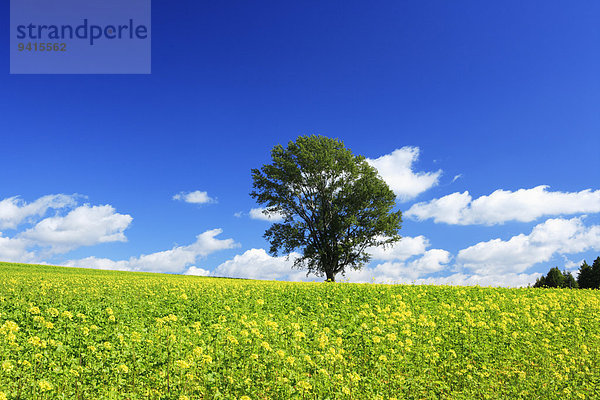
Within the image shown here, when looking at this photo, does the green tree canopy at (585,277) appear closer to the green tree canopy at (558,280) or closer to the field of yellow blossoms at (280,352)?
the green tree canopy at (558,280)

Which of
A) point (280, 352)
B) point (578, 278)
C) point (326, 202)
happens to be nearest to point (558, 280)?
point (578, 278)

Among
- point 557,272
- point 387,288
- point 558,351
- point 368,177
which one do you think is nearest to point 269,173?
point 368,177

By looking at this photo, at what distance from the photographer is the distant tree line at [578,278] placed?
47562 mm

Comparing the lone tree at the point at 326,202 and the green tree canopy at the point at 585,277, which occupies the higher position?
the lone tree at the point at 326,202

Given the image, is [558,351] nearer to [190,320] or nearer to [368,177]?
[190,320]

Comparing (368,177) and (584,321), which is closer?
(584,321)

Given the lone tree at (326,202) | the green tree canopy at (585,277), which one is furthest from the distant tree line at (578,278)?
the lone tree at (326,202)

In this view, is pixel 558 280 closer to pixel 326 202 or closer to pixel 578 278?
pixel 578 278

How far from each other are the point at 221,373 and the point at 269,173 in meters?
30.2

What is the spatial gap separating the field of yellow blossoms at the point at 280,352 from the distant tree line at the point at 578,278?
143 feet

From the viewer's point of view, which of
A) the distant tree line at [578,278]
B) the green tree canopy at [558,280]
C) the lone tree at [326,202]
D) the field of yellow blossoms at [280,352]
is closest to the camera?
the field of yellow blossoms at [280,352]

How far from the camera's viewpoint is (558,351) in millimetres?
10086

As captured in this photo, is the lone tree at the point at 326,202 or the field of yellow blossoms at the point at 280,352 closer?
the field of yellow blossoms at the point at 280,352

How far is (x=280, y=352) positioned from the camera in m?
6.55
